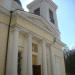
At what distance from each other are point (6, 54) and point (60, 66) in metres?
7.62

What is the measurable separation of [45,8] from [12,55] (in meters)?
8.67

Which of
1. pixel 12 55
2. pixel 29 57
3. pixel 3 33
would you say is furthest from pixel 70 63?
pixel 3 33

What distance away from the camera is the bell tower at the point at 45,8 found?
15734 mm

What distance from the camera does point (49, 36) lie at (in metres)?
12.8

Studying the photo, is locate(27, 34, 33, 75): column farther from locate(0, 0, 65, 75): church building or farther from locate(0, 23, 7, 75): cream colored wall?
locate(0, 23, 7, 75): cream colored wall

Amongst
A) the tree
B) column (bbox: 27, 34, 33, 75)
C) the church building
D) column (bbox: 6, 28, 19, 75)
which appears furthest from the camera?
the tree

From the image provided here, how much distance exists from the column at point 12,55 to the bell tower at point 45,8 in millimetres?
7000

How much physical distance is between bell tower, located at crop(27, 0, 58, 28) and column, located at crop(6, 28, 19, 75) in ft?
23.0

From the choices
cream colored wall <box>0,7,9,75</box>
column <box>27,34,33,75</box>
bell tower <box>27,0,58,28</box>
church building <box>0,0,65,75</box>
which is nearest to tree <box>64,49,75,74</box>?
bell tower <box>27,0,58,28</box>

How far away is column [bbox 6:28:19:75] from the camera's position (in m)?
8.29

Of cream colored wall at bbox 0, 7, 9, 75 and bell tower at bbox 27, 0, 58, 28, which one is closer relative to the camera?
cream colored wall at bbox 0, 7, 9, 75

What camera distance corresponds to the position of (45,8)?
15633 millimetres

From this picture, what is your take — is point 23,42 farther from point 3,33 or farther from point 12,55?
point 12,55

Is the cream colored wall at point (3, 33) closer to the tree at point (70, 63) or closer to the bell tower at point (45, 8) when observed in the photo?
the bell tower at point (45, 8)
